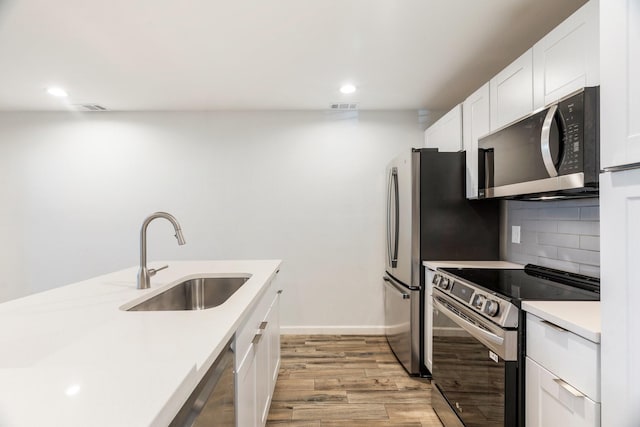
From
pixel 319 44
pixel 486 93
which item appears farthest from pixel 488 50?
pixel 319 44

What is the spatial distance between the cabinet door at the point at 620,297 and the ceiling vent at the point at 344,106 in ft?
8.70

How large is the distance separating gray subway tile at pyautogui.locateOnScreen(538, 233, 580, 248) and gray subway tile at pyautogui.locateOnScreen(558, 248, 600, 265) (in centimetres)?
3

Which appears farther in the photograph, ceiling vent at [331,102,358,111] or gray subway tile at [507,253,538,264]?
ceiling vent at [331,102,358,111]

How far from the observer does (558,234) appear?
2.00m

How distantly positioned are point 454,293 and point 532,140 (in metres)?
0.89

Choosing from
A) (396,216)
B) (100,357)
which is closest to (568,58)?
(396,216)

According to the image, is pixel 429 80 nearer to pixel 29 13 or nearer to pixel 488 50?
pixel 488 50

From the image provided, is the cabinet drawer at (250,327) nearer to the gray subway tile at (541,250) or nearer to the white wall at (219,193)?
the white wall at (219,193)

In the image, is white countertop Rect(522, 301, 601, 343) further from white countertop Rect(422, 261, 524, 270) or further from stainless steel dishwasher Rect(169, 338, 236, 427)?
stainless steel dishwasher Rect(169, 338, 236, 427)

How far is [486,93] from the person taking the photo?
2186mm

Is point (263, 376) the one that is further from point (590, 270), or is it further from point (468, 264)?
point (590, 270)

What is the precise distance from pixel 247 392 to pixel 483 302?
3.71 ft

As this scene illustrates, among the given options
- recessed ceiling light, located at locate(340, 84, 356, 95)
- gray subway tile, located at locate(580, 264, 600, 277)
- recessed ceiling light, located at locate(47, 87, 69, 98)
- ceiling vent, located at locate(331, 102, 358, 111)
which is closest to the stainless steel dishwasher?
gray subway tile, located at locate(580, 264, 600, 277)

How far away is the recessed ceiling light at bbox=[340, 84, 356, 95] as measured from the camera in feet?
9.46
